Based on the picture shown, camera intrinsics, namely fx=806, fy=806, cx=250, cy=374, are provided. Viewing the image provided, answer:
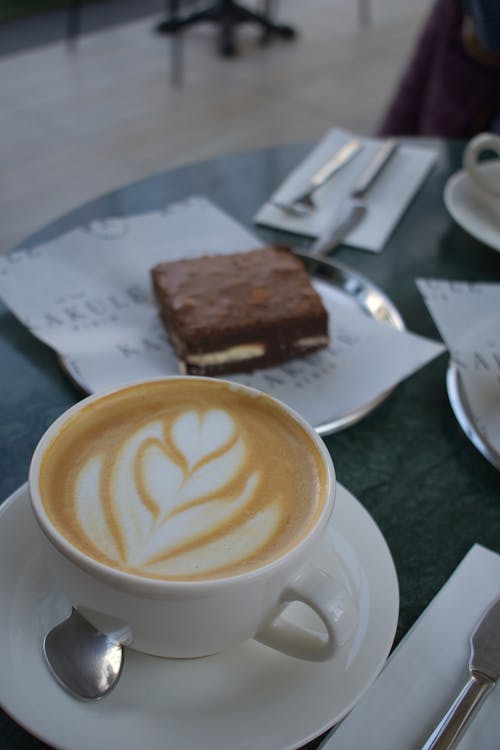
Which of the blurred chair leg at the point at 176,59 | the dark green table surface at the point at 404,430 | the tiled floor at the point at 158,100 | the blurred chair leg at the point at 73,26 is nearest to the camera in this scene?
the dark green table surface at the point at 404,430

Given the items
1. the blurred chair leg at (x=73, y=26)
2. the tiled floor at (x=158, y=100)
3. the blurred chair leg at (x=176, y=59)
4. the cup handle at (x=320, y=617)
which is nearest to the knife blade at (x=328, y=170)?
the cup handle at (x=320, y=617)

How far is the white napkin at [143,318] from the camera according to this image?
0.64 m

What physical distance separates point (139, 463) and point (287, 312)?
28cm

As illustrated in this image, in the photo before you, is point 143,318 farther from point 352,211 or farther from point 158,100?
point 158,100

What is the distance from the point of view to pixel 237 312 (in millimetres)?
671

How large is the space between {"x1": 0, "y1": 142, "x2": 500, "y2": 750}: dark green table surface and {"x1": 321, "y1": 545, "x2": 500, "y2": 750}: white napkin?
0.01 m

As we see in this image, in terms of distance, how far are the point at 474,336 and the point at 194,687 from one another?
0.38 m

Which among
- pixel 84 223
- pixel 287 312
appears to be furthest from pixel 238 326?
pixel 84 223

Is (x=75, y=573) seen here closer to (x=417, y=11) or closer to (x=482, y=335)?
(x=482, y=335)

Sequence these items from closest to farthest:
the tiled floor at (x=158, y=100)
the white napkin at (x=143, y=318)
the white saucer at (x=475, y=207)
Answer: the white napkin at (x=143, y=318) → the white saucer at (x=475, y=207) → the tiled floor at (x=158, y=100)

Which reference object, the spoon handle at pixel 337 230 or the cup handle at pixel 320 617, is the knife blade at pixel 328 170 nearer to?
the spoon handle at pixel 337 230

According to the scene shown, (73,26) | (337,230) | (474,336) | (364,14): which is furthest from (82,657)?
(364,14)

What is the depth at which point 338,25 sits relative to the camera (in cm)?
334

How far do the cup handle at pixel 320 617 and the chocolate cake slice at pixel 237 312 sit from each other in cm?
29
